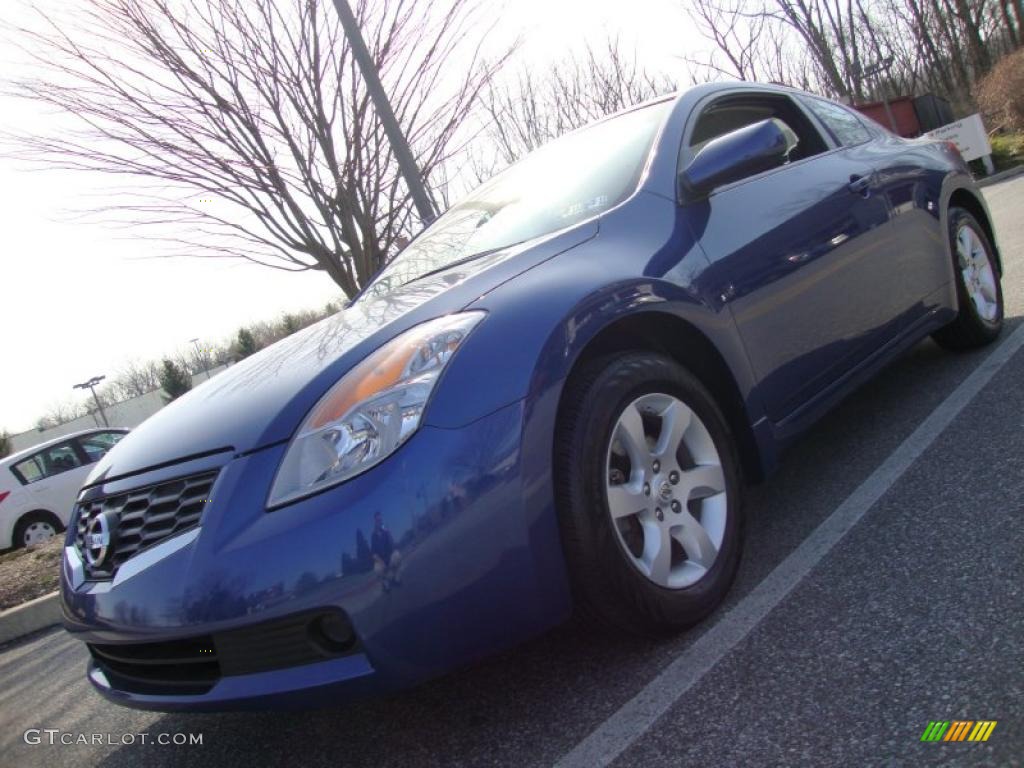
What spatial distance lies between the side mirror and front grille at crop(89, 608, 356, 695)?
174cm

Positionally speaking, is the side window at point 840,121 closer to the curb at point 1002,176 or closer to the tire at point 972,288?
the tire at point 972,288

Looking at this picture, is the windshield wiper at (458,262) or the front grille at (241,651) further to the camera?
the windshield wiper at (458,262)

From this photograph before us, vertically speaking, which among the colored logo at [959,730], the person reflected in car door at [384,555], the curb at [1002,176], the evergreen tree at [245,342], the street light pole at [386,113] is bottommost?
the curb at [1002,176]

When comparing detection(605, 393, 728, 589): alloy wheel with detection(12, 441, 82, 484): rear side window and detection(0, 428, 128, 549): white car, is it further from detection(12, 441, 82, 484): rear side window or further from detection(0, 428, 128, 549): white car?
detection(12, 441, 82, 484): rear side window

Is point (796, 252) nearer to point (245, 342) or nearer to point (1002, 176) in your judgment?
point (1002, 176)

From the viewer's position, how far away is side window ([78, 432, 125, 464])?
476 inches

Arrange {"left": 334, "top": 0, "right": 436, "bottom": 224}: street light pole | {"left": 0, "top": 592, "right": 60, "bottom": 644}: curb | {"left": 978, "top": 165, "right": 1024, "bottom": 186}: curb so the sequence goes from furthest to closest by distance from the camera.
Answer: {"left": 978, "top": 165, "right": 1024, "bottom": 186}: curb → {"left": 334, "top": 0, "right": 436, "bottom": 224}: street light pole → {"left": 0, "top": 592, "right": 60, "bottom": 644}: curb

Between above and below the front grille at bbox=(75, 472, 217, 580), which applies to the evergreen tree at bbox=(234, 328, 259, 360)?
above

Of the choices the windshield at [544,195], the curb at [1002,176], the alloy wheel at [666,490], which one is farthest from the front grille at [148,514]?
the curb at [1002,176]

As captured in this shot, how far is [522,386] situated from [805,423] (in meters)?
1.33

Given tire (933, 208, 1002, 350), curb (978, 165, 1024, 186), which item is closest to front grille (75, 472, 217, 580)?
tire (933, 208, 1002, 350)

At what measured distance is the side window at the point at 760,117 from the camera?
3262 millimetres

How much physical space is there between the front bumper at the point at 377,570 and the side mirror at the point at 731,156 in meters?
1.16

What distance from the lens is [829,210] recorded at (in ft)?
10.5
